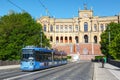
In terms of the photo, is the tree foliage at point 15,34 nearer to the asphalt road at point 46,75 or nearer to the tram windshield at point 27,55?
the tram windshield at point 27,55

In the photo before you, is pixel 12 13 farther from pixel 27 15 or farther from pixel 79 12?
pixel 79 12

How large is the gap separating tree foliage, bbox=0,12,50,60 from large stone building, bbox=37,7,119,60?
1866 inches

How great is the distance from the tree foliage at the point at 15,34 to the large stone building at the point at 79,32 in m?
47.4

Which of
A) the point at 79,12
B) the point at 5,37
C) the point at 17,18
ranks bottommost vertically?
the point at 5,37

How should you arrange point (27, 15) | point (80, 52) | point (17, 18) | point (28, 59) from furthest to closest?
point (80, 52)
point (27, 15)
point (17, 18)
point (28, 59)

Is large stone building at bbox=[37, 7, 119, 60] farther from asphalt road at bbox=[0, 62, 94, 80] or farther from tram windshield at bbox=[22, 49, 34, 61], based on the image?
asphalt road at bbox=[0, 62, 94, 80]

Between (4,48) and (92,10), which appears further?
(92,10)

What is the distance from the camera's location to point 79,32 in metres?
130

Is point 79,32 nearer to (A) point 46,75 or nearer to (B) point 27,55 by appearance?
(B) point 27,55

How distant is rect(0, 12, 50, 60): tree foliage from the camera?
68.9m

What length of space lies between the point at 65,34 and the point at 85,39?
9.47m

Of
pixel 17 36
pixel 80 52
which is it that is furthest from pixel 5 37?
pixel 80 52

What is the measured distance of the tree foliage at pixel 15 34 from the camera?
68.9 meters

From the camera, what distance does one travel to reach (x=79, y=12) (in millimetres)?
131125
